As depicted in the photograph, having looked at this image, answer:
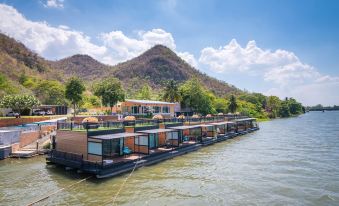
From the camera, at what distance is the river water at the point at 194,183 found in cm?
1983

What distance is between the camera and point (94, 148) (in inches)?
999

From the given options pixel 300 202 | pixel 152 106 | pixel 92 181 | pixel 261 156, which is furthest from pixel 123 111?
pixel 300 202

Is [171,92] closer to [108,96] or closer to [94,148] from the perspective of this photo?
[108,96]

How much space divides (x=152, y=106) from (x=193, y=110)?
94.5ft

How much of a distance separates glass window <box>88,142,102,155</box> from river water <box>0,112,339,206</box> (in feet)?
7.49

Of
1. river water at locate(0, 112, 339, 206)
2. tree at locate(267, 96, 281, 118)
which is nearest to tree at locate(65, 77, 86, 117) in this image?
river water at locate(0, 112, 339, 206)

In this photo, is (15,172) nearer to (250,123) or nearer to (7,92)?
(7,92)

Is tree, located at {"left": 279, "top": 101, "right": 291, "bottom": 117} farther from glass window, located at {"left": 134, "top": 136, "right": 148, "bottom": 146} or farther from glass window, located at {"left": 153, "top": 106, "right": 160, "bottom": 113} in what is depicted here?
glass window, located at {"left": 134, "top": 136, "right": 148, "bottom": 146}

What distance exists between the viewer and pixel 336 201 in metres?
20.2

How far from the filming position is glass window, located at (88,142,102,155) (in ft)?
82.1

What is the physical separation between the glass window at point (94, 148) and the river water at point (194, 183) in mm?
2284

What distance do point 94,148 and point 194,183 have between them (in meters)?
9.79

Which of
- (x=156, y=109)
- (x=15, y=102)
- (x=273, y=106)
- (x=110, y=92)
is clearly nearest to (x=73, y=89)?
(x=110, y=92)

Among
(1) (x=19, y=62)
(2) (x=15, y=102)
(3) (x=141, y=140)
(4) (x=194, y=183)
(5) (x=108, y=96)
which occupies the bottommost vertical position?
(4) (x=194, y=183)
